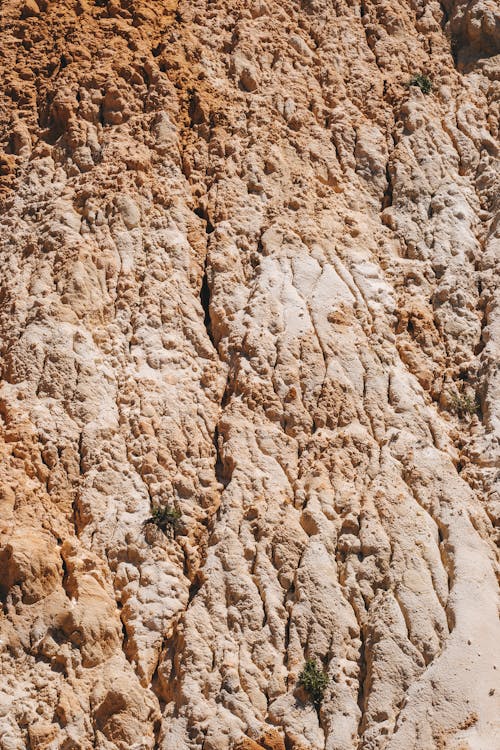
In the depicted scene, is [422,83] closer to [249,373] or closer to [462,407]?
[462,407]

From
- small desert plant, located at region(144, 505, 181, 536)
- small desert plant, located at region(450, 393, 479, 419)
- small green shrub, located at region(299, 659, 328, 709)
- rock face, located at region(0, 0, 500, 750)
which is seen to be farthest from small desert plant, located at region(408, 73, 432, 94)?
small green shrub, located at region(299, 659, 328, 709)

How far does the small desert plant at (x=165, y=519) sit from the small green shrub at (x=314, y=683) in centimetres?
223

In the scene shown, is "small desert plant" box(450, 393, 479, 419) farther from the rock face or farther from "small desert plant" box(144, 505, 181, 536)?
"small desert plant" box(144, 505, 181, 536)

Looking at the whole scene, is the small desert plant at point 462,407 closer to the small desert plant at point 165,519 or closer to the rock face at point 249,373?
the rock face at point 249,373

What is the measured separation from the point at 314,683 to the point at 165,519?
2.51 metres

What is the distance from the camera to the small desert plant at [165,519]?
36.1 feet

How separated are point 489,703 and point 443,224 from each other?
7031 millimetres

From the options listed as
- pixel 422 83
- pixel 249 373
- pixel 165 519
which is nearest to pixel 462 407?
pixel 249 373

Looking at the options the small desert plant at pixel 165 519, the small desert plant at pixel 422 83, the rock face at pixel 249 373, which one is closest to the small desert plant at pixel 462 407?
the rock face at pixel 249 373

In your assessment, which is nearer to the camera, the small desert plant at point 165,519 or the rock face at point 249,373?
the rock face at point 249,373

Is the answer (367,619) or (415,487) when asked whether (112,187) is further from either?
(367,619)

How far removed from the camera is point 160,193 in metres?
13.4

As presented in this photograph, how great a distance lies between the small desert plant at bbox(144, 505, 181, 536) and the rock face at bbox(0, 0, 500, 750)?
0.05 metres

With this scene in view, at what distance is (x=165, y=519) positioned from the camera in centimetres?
1104
